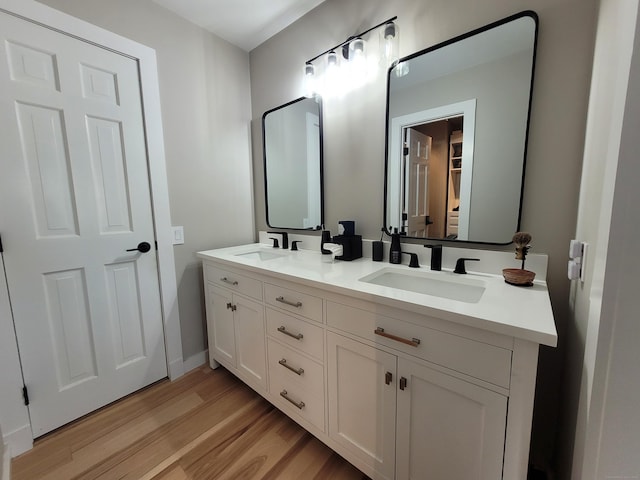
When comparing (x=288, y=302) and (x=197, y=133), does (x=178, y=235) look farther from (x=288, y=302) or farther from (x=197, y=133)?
(x=288, y=302)

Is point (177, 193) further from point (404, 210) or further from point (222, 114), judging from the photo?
point (404, 210)

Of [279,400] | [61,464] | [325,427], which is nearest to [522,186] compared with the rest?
[325,427]

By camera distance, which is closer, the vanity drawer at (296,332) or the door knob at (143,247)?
the vanity drawer at (296,332)

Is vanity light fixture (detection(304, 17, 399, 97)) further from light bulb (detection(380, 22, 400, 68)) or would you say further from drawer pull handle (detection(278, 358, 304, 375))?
drawer pull handle (detection(278, 358, 304, 375))

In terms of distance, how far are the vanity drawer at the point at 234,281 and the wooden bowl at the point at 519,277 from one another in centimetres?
114

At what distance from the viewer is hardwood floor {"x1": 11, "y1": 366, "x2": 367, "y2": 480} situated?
3.94 ft

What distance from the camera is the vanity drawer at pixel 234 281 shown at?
4.77 feet

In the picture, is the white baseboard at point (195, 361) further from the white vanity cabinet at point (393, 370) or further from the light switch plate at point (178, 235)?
the light switch plate at point (178, 235)

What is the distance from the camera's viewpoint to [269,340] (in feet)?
4.66

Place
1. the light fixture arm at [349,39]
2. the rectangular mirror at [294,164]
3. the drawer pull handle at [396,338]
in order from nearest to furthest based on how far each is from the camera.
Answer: the drawer pull handle at [396,338] → the light fixture arm at [349,39] → the rectangular mirror at [294,164]

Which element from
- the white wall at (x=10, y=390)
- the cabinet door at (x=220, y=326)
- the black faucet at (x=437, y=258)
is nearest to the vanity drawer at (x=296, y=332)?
the cabinet door at (x=220, y=326)

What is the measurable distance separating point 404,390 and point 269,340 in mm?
752

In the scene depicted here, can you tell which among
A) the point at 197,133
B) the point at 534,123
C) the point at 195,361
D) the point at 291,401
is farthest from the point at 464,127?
the point at 195,361

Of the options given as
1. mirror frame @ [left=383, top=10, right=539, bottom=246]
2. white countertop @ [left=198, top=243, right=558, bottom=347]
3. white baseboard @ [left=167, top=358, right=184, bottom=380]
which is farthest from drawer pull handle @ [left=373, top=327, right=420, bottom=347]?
white baseboard @ [left=167, top=358, right=184, bottom=380]
